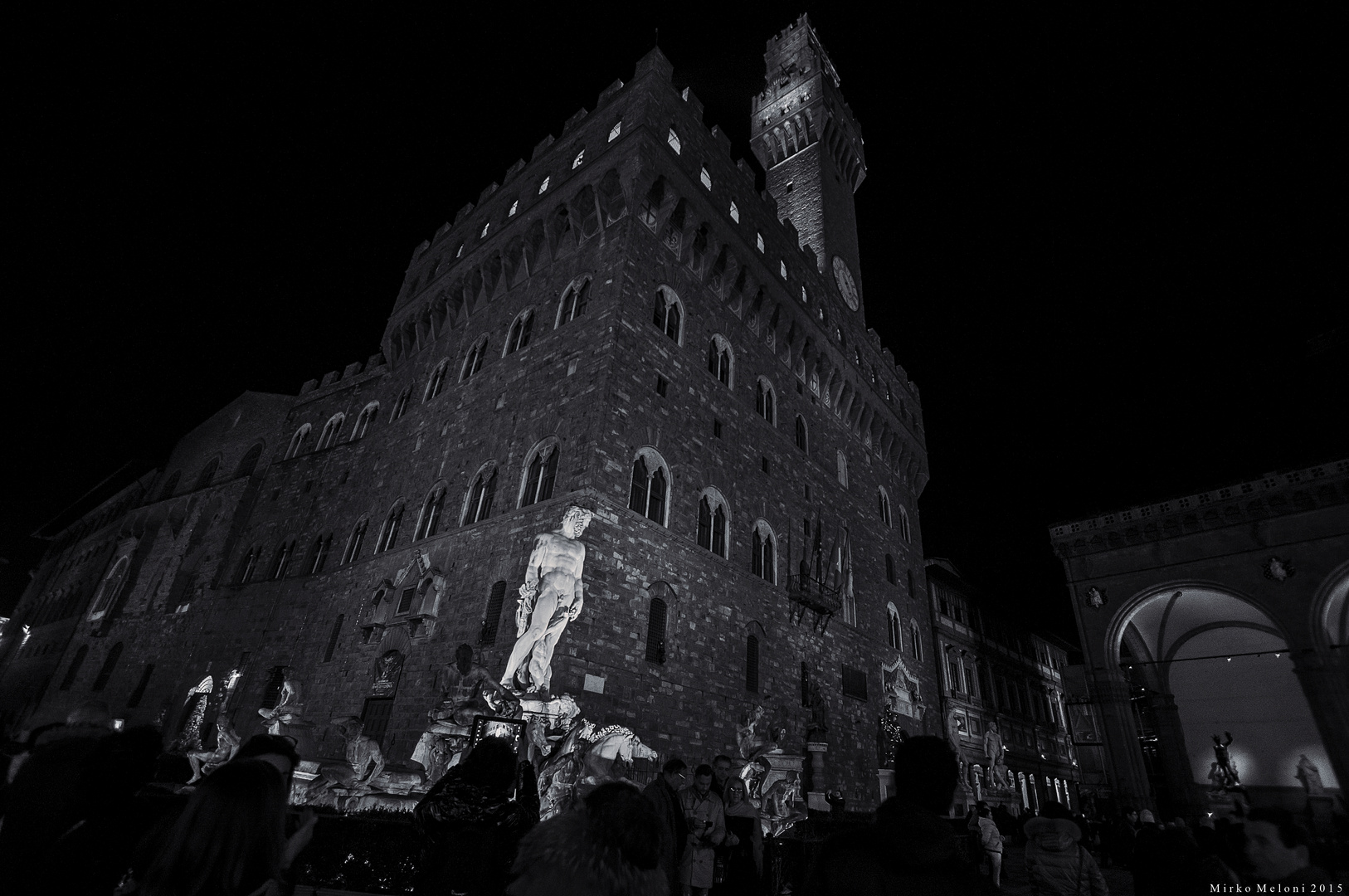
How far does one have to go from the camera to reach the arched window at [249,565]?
64.5ft

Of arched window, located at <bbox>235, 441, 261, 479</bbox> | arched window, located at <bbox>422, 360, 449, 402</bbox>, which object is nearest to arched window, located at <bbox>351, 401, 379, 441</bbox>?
arched window, located at <bbox>422, 360, 449, 402</bbox>

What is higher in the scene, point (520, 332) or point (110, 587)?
point (520, 332)

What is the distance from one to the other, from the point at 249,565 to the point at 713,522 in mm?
16323

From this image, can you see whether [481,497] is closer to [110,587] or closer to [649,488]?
[649,488]

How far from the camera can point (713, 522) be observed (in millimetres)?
14195

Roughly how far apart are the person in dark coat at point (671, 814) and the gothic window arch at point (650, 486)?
760cm

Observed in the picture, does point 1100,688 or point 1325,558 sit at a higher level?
point 1325,558

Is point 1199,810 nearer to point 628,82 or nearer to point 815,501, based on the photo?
point 815,501

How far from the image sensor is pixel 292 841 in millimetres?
2789

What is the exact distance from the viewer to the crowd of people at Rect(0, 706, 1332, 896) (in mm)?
1846

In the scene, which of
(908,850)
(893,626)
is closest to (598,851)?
(908,850)

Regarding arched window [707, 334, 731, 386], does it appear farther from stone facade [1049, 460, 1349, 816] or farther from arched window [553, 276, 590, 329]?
stone facade [1049, 460, 1349, 816]

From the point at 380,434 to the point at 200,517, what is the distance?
11.0m

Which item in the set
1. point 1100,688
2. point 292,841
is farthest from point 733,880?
point 1100,688
